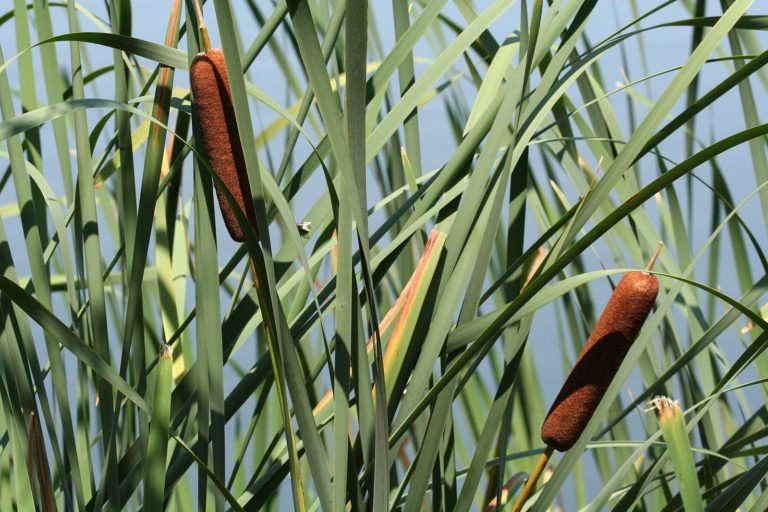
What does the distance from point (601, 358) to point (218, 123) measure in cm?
27

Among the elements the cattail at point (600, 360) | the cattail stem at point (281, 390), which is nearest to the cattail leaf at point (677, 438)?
the cattail at point (600, 360)

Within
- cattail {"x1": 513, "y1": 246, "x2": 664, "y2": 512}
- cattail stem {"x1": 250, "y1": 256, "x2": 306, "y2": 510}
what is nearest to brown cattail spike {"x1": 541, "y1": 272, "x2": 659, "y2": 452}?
cattail {"x1": 513, "y1": 246, "x2": 664, "y2": 512}

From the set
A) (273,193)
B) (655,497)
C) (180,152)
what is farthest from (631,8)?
(273,193)

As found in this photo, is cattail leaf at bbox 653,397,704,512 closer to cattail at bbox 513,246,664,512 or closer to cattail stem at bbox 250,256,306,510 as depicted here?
cattail at bbox 513,246,664,512

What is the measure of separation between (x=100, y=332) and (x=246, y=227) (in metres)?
0.20

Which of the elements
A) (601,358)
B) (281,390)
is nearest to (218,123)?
(281,390)

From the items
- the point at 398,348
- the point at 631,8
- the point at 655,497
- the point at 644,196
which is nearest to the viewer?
the point at 644,196

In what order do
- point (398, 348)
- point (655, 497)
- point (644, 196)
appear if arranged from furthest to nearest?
point (655, 497) → point (398, 348) → point (644, 196)

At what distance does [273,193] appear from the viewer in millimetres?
486

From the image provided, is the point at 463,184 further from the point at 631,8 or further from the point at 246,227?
the point at 631,8

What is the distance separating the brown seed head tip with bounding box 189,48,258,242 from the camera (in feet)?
1.63

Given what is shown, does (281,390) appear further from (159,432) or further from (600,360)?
(600,360)

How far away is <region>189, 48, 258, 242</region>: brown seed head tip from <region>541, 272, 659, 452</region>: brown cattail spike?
215mm

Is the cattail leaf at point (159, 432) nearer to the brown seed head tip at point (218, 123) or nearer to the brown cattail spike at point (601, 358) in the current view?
the brown seed head tip at point (218, 123)
